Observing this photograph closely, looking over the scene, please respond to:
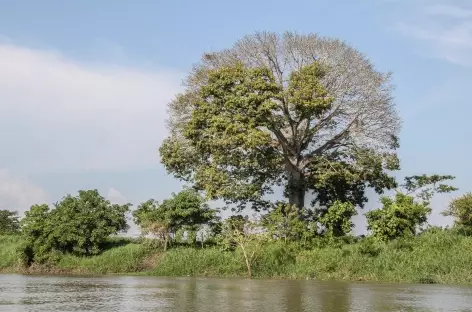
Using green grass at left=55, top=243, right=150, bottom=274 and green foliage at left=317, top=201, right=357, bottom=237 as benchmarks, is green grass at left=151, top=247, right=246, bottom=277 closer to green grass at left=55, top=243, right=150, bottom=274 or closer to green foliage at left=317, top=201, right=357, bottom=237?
green grass at left=55, top=243, right=150, bottom=274

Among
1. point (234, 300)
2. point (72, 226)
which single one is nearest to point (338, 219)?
point (72, 226)

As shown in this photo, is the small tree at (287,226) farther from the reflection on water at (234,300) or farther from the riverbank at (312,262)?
the reflection on water at (234,300)

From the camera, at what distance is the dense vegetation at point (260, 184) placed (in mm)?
28609

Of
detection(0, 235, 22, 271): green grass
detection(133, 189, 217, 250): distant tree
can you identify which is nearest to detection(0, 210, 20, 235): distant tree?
detection(0, 235, 22, 271): green grass

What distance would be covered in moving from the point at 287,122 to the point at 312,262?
8671 mm

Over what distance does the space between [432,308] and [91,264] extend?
2137 centimetres

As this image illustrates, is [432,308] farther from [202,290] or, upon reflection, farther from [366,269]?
[366,269]

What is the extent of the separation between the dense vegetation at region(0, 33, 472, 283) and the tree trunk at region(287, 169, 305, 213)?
0.08 m

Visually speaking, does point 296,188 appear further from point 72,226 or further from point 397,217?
point 72,226

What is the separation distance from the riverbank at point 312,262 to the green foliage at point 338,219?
2.47m

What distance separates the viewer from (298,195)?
108ft

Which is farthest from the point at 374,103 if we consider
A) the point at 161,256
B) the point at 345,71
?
the point at 161,256

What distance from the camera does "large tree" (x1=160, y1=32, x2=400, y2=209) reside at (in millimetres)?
29891

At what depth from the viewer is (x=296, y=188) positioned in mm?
32719
